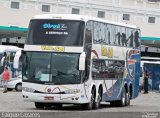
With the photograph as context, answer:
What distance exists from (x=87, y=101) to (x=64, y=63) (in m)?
1.87

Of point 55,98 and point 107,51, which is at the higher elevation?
point 107,51

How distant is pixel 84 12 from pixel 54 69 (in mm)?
49430

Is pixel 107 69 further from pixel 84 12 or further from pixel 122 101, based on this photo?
pixel 84 12

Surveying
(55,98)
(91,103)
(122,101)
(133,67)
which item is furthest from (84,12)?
(55,98)

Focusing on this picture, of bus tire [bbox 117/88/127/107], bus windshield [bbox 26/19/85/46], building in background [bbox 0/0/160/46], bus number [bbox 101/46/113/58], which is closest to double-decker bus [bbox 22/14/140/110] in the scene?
bus windshield [bbox 26/19/85/46]

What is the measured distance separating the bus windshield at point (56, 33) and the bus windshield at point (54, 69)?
54cm

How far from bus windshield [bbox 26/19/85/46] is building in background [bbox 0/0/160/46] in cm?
4013

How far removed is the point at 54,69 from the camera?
82.0ft

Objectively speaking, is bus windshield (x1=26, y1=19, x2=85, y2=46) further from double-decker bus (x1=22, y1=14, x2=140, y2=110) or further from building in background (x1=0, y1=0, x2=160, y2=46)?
building in background (x1=0, y1=0, x2=160, y2=46)

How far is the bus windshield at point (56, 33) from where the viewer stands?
82.5 ft

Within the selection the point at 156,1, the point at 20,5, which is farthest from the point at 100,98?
the point at 156,1

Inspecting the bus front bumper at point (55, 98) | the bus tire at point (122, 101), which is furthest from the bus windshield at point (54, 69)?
the bus tire at point (122, 101)

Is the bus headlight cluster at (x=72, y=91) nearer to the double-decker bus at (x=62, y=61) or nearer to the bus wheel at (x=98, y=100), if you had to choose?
the double-decker bus at (x=62, y=61)

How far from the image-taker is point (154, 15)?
79.0m
